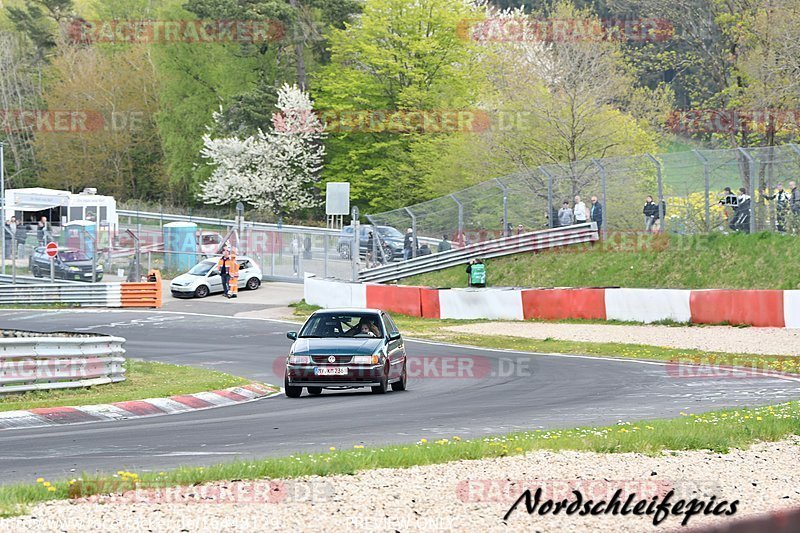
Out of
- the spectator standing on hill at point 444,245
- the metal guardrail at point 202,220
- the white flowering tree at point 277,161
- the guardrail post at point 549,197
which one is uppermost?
the white flowering tree at point 277,161

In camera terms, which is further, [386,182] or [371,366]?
[386,182]

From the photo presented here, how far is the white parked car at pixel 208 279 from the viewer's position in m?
44.0

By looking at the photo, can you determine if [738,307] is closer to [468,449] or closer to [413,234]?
[413,234]

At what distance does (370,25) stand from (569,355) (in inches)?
1642

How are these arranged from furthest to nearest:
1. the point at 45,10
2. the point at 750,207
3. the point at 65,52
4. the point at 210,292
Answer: the point at 45,10 < the point at 65,52 < the point at 210,292 < the point at 750,207

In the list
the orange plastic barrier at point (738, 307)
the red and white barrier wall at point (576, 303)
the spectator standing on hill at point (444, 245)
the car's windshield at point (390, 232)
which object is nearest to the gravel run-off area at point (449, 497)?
the orange plastic barrier at point (738, 307)

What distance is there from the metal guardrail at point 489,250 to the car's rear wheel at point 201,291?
6.18 meters

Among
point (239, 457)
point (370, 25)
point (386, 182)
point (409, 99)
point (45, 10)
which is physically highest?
point (45, 10)

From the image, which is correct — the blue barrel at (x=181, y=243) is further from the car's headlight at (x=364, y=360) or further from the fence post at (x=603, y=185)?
the car's headlight at (x=364, y=360)

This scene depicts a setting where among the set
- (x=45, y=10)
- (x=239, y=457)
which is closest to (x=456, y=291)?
(x=239, y=457)

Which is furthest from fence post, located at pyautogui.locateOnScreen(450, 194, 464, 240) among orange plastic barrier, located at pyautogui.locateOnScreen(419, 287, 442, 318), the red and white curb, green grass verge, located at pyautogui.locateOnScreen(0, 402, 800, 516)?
green grass verge, located at pyautogui.locateOnScreen(0, 402, 800, 516)

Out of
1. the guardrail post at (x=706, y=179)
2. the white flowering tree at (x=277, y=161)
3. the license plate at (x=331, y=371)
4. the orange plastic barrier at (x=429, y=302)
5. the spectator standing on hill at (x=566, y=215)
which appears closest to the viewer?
the license plate at (x=331, y=371)

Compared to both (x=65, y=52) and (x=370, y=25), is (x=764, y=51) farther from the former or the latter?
(x=65, y=52)

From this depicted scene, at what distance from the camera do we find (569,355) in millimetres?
24797
